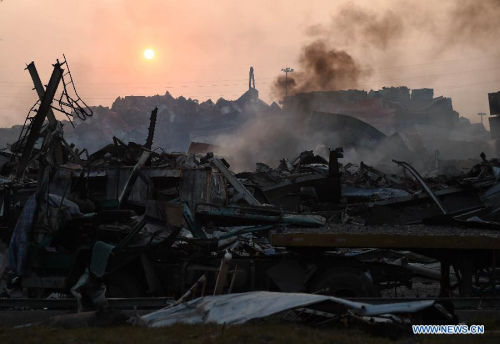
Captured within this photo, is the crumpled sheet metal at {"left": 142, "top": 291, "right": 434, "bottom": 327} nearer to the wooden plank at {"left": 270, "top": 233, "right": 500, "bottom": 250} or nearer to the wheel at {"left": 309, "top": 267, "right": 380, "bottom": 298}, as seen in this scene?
the wooden plank at {"left": 270, "top": 233, "right": 500, "bottom": 250}

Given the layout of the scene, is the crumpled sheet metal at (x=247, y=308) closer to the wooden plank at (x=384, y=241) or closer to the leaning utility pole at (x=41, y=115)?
the wooden plank at (x=384, y=241)

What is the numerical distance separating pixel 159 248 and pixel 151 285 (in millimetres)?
567

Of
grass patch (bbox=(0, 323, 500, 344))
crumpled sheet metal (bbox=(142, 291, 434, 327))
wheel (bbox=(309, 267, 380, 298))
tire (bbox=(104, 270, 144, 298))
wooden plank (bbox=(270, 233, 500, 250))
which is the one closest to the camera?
grass patch (bbox=(0, 323, 500, 344))

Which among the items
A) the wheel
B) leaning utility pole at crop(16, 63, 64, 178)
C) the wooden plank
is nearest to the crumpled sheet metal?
the wooden plank

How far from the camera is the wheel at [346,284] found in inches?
312

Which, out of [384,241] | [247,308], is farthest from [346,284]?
[247,308]

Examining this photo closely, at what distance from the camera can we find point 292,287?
8.09 m

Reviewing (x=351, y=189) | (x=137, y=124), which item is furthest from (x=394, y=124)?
(x=351, y=189)

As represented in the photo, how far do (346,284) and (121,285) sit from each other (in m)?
3.31

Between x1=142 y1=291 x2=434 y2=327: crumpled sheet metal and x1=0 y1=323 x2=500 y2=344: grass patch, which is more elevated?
x1=142 y1=291 x2=434 y2=327: crumpled sheet metal

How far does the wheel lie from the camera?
7.93m

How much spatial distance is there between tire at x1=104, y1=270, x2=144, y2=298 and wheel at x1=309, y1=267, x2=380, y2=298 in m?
2.64

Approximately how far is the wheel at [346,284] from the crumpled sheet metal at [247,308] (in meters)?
1.65

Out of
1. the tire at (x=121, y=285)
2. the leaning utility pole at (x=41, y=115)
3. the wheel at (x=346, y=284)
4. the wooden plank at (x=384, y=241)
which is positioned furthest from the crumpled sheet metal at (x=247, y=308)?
the leaning utility pole at (x=41, y=115)
